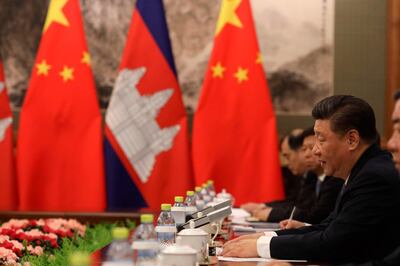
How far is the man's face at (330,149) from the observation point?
9.91ft

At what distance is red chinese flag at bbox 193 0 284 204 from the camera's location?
686 cm

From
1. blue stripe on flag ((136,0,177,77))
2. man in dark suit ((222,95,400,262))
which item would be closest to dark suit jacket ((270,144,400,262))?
man in dark suit ((222,95,400,262))

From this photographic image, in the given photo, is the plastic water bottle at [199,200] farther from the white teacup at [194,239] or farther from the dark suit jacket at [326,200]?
the white teacup at [194,239]

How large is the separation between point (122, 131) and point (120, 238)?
4.66 meters

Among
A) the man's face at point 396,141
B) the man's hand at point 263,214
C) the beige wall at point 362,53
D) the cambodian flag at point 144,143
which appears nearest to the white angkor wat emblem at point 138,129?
the cambodian flag at point 144,143

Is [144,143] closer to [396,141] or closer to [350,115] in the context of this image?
[350,115]

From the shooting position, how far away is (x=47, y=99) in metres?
6.90

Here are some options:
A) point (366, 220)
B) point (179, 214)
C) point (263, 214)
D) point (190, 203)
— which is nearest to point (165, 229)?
point (179, 214)

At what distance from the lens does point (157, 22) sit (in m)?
7.09

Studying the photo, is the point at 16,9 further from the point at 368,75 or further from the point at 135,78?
the point at 368,75

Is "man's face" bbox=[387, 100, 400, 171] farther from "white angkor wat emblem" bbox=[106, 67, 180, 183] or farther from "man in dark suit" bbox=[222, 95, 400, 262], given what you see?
"white angkor wat emblem" bbox=[106, 67, 180, 183]

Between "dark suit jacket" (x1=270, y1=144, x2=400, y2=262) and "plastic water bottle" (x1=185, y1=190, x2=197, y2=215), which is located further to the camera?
"plastic water bottle" (x1=185, y1=190, x2=197, y2=215)

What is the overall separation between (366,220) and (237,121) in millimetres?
4210

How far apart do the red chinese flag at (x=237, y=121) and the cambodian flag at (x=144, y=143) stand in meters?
0.18
